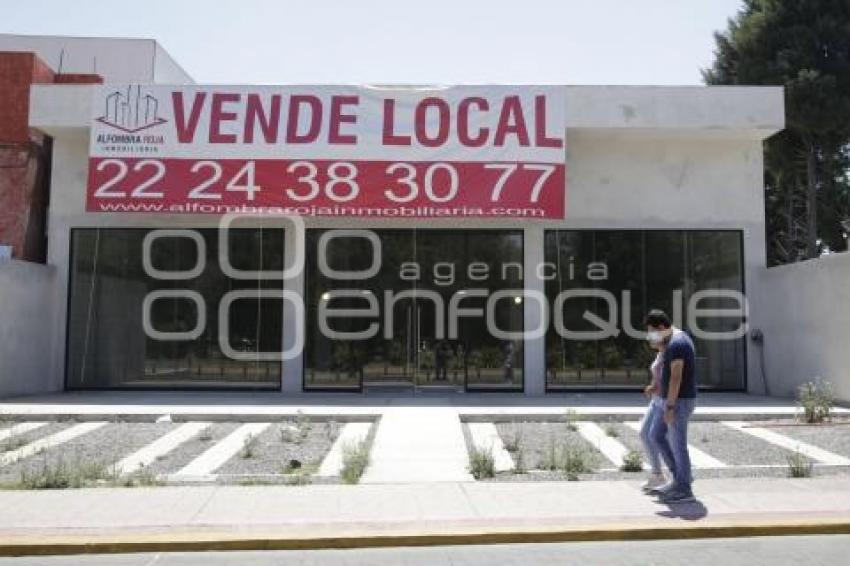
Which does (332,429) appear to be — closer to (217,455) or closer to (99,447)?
(217,455)

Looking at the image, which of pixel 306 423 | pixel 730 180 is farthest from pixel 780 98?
pixel 306 423

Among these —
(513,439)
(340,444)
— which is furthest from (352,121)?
(513,439)

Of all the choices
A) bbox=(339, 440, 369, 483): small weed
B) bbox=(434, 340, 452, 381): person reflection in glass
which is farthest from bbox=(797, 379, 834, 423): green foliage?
bbox=(434, 340, 452, 381): person reflection in glass

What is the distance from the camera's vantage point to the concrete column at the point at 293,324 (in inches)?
762

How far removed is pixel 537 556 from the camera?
6.90m

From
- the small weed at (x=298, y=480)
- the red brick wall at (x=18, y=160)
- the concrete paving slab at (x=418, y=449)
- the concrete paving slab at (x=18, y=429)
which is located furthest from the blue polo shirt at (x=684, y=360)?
the red brick wall at (x=18, y=160)

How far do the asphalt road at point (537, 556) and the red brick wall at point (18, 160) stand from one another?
14373mm

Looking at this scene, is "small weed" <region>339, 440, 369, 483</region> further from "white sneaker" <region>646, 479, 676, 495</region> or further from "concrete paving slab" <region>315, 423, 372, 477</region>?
"white sneaker" <region>646, 479, 676, 495</region>

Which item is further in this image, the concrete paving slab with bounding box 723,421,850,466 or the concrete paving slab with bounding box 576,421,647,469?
the concrete paving slab with bounding box 576,421,647,469

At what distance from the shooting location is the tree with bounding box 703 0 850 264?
31719 mm

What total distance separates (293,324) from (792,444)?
11.2m

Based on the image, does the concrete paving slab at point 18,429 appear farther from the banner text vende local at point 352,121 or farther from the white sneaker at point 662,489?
the white sneaker at point 662,489

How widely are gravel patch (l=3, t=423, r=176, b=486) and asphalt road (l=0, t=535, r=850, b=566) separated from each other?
388 cm

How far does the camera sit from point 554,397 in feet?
60.3
